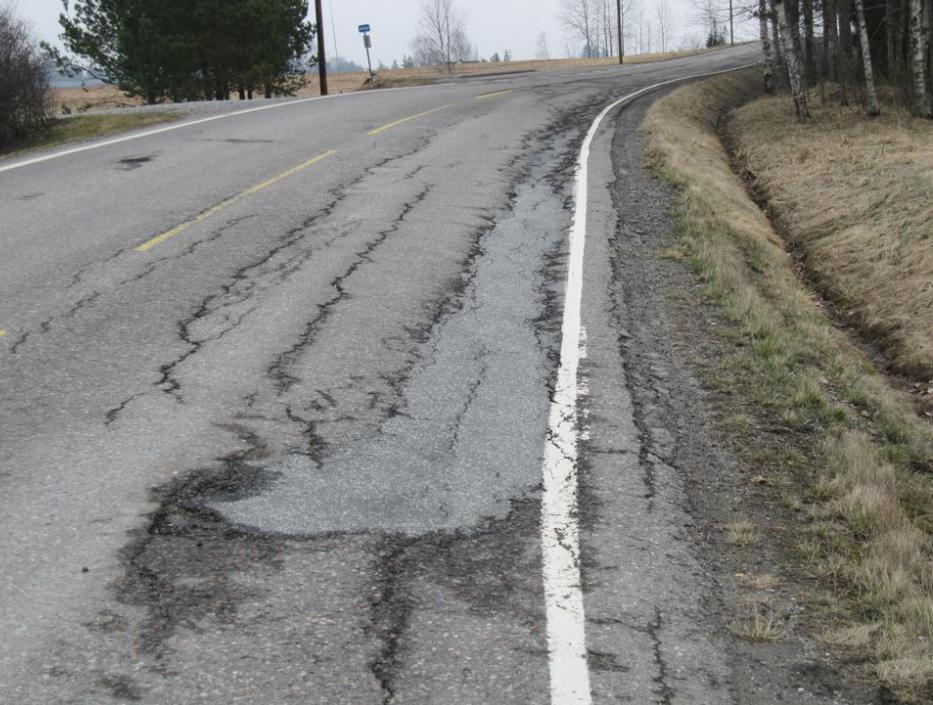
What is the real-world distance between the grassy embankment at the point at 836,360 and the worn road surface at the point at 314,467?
2.00 ft

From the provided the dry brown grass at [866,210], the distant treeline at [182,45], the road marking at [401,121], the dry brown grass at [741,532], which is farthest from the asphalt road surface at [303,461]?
the distant treeline at [182,45]

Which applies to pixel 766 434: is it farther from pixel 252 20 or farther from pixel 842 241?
pixel 252 20

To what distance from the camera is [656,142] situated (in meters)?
16.8

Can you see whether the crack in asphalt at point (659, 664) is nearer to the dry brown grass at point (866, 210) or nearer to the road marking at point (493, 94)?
the dry brown grass at point (866, 210)

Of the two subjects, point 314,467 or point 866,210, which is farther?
point 866,210

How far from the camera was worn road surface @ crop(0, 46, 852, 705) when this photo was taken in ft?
12.6

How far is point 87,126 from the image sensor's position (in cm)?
1936

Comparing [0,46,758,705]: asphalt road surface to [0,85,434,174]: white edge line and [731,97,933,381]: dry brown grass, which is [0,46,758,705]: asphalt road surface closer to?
[0,85,434,174]: white edge line

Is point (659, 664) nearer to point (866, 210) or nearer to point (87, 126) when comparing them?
point (866, 210)

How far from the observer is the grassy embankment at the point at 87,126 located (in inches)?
728

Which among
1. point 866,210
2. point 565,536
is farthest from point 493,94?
point 565,536

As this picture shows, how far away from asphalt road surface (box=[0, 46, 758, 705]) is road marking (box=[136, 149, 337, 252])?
0.06 m

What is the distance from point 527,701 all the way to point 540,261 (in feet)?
22.5

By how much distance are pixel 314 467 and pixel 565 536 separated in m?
1.48
